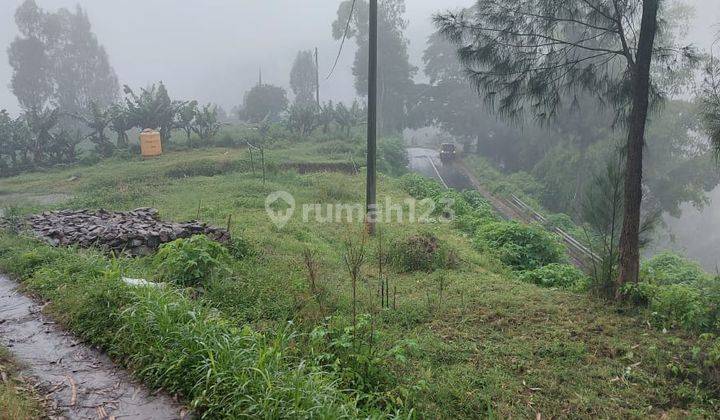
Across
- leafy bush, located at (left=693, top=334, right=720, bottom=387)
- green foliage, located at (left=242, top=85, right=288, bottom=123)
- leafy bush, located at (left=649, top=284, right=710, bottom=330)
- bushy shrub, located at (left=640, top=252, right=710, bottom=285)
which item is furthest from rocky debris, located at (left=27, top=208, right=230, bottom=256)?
green foliage, located at (left=242, top=85, right=288, bottom=123)

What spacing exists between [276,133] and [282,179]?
1307 centimetres

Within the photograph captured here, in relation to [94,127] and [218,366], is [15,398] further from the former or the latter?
[94,127]

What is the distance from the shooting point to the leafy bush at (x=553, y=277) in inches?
334

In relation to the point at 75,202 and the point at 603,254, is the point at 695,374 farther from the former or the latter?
the point at 75,202

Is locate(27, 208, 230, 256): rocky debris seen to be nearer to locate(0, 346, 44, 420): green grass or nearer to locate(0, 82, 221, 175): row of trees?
locate(0, 346, 44, 420): green grass

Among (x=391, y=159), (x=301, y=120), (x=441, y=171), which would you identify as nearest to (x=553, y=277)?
(x=391, y=159)

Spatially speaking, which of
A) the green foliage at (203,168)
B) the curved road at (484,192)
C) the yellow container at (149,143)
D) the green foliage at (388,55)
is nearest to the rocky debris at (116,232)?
the curved road at (484,192)

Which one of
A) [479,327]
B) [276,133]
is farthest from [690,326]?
[276,133]

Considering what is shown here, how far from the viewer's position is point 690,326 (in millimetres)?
5438

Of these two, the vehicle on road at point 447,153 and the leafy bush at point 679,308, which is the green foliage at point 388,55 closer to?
the vehicle on road at point 447,153

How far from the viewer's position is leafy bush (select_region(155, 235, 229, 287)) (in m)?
5.77

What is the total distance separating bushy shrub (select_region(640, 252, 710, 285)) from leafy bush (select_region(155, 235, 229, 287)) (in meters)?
6.28

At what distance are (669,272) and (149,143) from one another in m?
21.8

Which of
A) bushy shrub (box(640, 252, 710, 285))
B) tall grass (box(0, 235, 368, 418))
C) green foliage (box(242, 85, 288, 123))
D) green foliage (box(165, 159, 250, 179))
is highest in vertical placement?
green foliage (box(242, 85, 288, 123))
